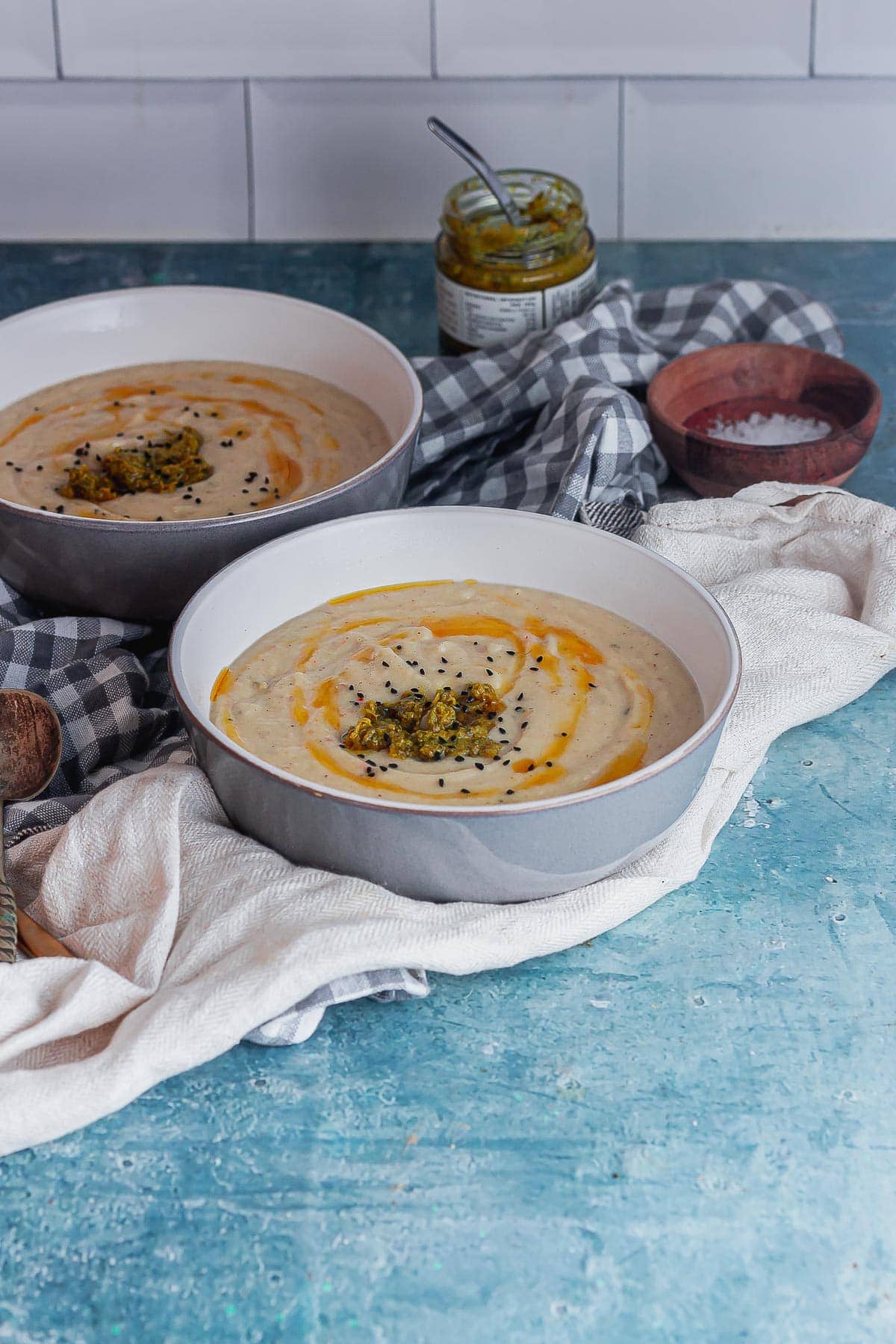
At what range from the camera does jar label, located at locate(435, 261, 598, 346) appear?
181 centimetres

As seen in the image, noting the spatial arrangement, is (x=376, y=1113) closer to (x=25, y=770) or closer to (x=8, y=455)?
(x=25, y=770)

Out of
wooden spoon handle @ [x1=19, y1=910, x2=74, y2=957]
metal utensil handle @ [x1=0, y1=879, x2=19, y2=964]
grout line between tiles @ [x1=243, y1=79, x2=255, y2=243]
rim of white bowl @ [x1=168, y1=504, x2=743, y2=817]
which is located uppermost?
grout line between tiles @ [x1=243, y1=79, x2=255, y2=243]

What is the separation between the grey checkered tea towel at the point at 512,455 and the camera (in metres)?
1.35

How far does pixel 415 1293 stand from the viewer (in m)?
0.91

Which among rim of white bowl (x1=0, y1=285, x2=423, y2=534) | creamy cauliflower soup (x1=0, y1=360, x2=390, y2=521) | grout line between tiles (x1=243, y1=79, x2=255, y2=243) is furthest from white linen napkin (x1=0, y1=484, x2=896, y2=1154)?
grout line between tiles (x1=243, y1=79, x2=255, y2=243)

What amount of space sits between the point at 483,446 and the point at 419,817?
820 millimetres

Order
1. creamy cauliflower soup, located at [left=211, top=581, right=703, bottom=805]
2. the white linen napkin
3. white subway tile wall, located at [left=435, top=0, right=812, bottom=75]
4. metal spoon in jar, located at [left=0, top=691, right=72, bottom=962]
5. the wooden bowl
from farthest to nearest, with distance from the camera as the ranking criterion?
white subway tile wall, located at [left=435, top=0, right=812, bottom=75] < the wooden bowl < metal spoon in jar, located at [left=0, top=691, right=72, bottom=962] < creamy cauliflower soup, located at [left=211, top=581, right=703, bottom=805] < the white linen napkin

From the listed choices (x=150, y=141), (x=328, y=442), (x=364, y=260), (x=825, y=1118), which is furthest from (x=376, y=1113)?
(x=150, y=141)

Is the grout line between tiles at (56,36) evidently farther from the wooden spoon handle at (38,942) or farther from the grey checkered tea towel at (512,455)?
the wooden spoon handle at (38,942)

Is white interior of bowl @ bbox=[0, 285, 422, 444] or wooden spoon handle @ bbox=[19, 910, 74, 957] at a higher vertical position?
white interior of bowl @ bbox=[0, 285, 422, 444]

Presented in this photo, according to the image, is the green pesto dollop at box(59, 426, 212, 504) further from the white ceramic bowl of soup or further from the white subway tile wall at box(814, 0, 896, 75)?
the white subway tile wall at box(814, 0, 896, 75)

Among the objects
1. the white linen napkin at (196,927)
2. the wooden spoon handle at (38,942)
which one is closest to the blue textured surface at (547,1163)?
the white linen napkin at (196,927)

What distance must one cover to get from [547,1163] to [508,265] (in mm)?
1143

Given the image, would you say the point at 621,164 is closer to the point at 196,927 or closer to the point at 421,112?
the point at 421,112
